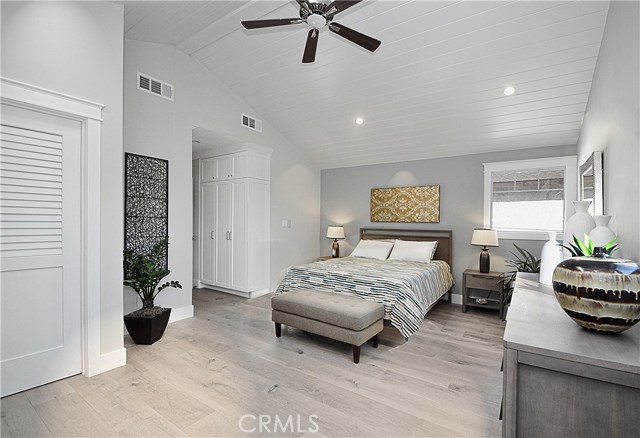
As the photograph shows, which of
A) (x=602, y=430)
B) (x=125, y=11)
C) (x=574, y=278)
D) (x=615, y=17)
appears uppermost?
(x=125, y=11)

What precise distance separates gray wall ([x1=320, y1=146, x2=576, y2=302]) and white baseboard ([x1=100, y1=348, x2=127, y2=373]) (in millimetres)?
4019

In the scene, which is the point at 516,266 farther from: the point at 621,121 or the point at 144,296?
the point at 144,296

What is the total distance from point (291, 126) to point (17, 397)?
4.33m

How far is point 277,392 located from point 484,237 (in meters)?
3.41

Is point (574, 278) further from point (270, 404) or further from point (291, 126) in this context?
point (291, 126)

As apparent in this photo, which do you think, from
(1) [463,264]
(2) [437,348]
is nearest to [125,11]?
(2) [437,348]

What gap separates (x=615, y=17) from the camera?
2.17m

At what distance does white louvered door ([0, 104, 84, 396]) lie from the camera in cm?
217

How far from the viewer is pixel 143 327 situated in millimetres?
3057

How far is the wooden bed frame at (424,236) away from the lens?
4859mm

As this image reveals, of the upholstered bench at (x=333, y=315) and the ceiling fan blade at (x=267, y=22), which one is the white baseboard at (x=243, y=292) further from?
the ceiling fan blade at (x=267, y=22)

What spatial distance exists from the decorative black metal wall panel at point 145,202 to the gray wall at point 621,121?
13.1ft

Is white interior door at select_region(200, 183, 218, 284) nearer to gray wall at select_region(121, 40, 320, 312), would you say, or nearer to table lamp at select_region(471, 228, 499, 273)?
gray wall at select_region(121, 40, 320, 312)

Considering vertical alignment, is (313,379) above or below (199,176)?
below
